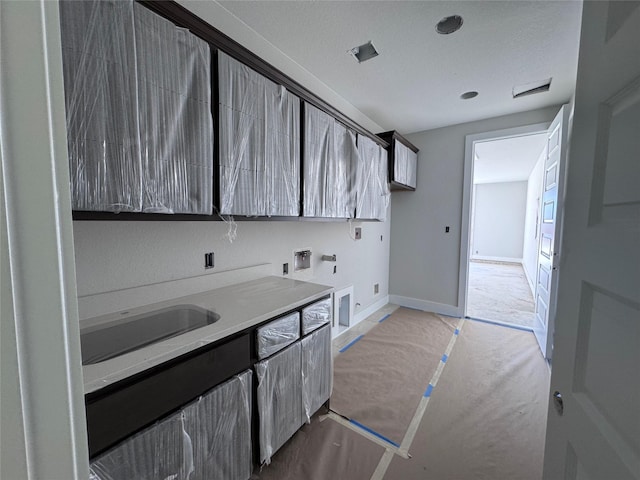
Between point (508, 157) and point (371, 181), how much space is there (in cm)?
380

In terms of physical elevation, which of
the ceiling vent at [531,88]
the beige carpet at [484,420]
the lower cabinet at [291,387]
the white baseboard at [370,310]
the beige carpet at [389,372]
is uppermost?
the ceiling vent at [531,88]

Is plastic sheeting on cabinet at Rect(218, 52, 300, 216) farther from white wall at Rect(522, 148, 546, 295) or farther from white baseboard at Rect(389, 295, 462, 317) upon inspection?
white wall at Rect(522, 148, 546, 295)

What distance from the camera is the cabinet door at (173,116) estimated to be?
99cm

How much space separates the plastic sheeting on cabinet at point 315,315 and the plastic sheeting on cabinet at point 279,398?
12cm

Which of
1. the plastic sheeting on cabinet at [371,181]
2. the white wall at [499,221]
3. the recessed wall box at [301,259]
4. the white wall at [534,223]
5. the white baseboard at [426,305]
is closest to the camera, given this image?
the recessed wall box at [301,259]

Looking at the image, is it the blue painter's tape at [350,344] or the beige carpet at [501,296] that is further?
the beige carpet at [501,296]

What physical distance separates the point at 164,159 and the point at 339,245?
75.5 inches

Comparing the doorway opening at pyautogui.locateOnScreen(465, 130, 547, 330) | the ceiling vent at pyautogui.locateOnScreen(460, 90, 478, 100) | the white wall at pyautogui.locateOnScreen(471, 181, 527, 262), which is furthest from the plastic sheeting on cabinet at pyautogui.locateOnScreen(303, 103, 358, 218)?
the white wall at pyautogui.locateOnScreen(471, 181, 527, 262)

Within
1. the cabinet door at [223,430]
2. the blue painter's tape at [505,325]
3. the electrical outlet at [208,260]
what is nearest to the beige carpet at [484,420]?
the blue painter's tape at [505,325]

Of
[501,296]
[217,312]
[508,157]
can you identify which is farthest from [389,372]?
[508,157]

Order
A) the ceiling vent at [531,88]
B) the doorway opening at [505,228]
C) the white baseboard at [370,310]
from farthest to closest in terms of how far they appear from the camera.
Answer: the doorway opening at [505,228] → the white baseboard at [370,310] → the ceiling vent at [531,88]

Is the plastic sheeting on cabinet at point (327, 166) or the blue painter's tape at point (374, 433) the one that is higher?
the plastic sheeting on cabinet at point (327, 166)

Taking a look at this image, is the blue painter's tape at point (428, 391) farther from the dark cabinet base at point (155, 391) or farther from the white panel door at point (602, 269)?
the dark cabinet base at point (155, 391)

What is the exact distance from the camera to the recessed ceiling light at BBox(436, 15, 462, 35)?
61.6 inches
